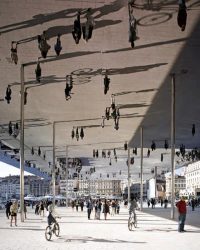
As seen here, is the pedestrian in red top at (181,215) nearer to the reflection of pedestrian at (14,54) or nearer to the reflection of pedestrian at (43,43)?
the reflection of pedestrian at (43,43)

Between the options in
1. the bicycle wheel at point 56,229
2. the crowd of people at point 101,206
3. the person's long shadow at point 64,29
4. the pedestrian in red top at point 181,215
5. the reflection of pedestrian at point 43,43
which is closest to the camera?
the bicycle wheel at point 56,229

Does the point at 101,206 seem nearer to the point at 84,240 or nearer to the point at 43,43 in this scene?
the point at 84,240

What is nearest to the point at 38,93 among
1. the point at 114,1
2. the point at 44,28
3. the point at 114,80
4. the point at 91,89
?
the point at 91,89

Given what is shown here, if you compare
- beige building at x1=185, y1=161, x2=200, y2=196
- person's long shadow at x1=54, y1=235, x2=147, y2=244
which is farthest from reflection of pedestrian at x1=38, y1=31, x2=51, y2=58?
beige building at x1=185, y1=161, x2=200, y2=196

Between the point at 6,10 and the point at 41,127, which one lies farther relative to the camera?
the point at 41,127

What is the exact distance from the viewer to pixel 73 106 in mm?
35125

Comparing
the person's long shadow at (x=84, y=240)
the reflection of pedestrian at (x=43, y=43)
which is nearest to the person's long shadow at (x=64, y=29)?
the reflection of pedestrian at (x=43, y=43)

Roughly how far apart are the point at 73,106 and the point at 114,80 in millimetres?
8394

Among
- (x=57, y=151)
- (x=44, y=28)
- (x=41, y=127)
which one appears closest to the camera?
(x=44, y=28)

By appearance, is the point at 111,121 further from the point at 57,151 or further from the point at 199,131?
the point at 57,151

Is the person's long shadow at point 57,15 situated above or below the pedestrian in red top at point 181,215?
above

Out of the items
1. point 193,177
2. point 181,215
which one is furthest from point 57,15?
point 193,177

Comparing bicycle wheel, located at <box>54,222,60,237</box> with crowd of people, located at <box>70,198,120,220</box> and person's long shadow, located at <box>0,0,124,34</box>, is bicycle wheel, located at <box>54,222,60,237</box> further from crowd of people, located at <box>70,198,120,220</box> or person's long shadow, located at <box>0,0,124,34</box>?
crowd of people, located at <box>70,198,120,220</box>

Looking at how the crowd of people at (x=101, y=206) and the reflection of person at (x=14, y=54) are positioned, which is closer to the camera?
the reflection of person at (x=14, y=54)
